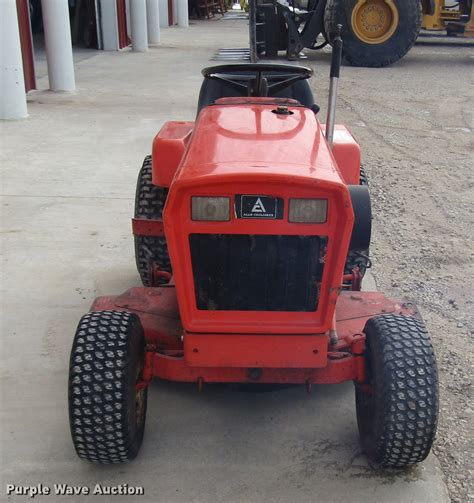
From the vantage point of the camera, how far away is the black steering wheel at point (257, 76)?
149 inches

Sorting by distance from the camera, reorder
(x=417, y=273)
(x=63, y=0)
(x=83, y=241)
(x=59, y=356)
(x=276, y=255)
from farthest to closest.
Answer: (x=63, y=0) < (x=83, y=241) < (x=417, y=273) < (x=59, y=356) < (x=276, y=255)

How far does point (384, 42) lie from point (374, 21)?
49 cm

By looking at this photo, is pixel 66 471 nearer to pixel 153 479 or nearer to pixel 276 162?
pixel 153 479

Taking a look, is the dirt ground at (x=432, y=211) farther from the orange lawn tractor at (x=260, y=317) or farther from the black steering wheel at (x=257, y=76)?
the black steering wheel at (x=257, y=76)

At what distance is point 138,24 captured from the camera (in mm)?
16281

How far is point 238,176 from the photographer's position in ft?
8.07

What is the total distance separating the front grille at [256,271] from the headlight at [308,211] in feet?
0.26

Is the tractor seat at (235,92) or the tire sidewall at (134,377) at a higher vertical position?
the tractor seat at (235,92)

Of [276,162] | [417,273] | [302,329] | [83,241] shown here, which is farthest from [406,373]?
[83,241]

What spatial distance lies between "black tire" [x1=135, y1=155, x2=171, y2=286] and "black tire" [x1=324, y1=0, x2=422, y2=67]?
1075 centimetres

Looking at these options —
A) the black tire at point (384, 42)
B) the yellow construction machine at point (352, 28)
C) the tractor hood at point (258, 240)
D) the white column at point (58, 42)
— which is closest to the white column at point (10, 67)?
the white column at point (58, 42)

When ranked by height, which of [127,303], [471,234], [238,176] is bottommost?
[471,234]

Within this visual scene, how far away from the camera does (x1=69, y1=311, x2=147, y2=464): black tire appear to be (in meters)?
2.58

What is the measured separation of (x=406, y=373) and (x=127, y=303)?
54.7 inches
